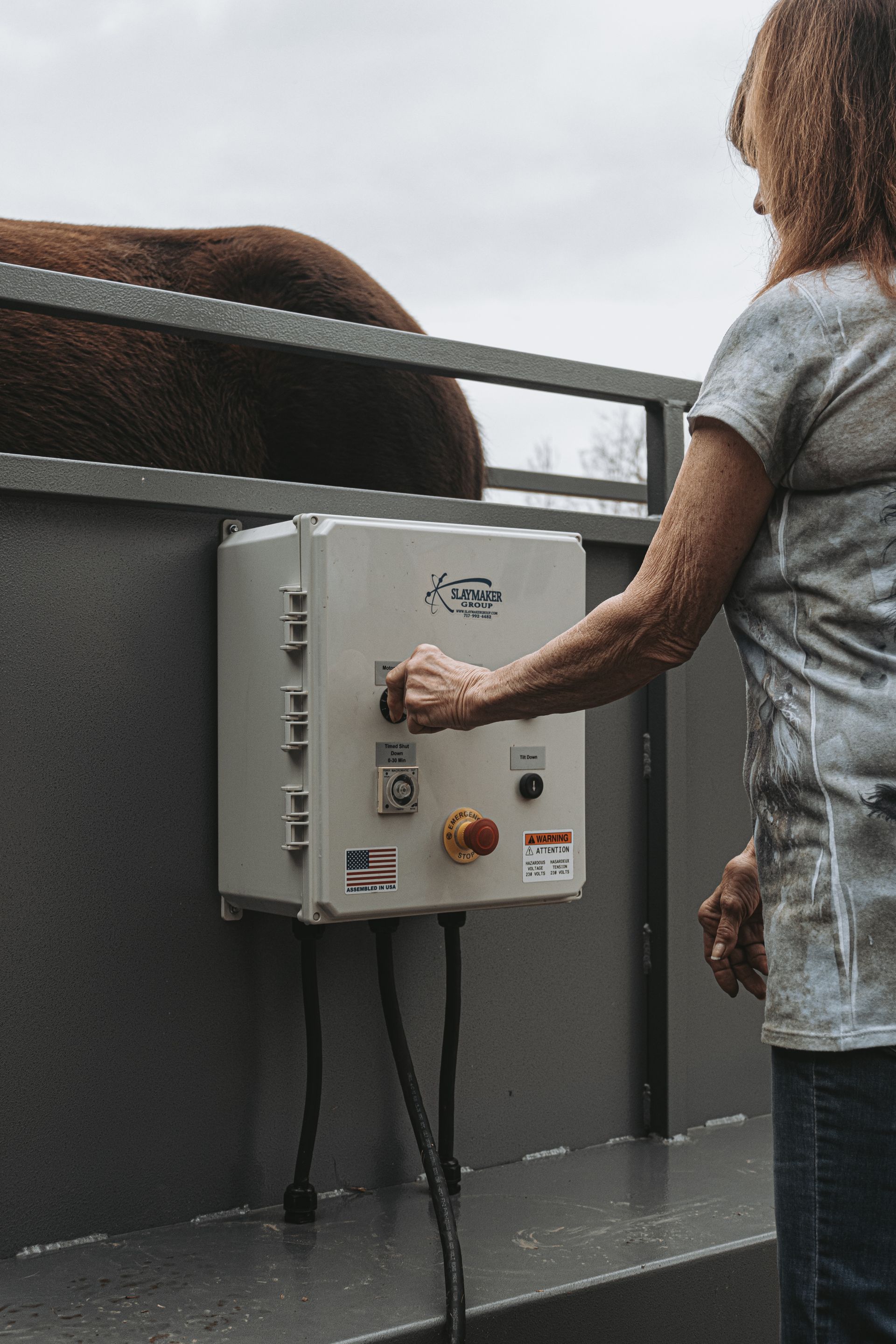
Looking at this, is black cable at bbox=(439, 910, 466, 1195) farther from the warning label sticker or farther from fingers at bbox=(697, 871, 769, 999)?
fingers at bbox=(697, 871, 769, 999)

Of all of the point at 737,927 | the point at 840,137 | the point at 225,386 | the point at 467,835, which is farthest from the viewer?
the point at 225,386

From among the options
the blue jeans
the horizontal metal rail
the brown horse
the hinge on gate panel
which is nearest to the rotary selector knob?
the hinge on gate panel

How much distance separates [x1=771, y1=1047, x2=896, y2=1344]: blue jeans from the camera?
3.17ft

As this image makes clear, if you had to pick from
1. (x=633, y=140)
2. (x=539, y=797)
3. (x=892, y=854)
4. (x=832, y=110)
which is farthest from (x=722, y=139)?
(x=633, y=140)

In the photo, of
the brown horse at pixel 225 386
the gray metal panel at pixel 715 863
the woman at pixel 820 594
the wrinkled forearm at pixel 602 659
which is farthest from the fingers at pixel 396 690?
the brown horse at pixel 225 386

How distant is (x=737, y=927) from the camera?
4.48 ft

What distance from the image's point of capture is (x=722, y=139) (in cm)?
132

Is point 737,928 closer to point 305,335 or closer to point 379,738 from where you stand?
point 379,738

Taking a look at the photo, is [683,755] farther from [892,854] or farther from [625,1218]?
[892,854]

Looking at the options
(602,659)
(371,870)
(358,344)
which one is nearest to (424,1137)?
(371,870)

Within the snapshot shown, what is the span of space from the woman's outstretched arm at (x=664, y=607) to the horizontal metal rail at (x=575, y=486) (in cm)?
297

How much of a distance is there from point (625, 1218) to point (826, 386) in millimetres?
1505

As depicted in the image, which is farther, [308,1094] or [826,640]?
[308,1094]

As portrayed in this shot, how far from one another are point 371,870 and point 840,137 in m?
1.13
